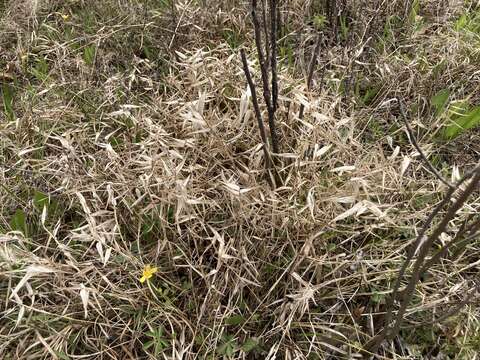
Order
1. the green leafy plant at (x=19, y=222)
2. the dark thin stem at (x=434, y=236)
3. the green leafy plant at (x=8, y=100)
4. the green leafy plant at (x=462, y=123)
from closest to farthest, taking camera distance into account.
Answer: the dark thin stem at (x=434, y=236) → the green leafy plant at (x=19, y=222) → the green leafy plant at (x=462, y=123) → the green leafy plant at (x=8, y=100)

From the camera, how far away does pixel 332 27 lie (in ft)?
7.37

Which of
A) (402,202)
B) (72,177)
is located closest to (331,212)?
(402,202)

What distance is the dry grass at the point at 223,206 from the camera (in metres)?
1.56

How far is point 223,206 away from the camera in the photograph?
1.72 m

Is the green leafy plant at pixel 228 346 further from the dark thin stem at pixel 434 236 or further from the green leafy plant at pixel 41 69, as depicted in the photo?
the green leafy plant at pixel 41 69

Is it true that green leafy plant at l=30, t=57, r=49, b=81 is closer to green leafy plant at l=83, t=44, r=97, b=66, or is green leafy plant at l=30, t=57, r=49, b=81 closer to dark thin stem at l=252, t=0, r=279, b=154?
green leafy plant at l=83, t=44, r=97, b=66

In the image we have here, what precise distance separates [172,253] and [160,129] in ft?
1.54

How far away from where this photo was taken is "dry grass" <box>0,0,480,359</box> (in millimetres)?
1558

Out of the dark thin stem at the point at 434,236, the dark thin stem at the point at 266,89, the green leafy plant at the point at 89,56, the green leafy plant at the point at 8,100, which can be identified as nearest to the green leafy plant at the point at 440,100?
the dark thin stem at the point at 266,89

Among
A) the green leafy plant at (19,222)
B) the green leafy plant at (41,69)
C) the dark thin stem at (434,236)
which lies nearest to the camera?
the dark thin stem at (434,236)

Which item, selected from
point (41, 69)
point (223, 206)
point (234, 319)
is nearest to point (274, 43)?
point (223, 206)

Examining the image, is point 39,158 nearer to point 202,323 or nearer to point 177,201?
point 177,201

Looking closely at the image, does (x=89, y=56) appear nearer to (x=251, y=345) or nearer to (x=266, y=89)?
(x=266, y=89)

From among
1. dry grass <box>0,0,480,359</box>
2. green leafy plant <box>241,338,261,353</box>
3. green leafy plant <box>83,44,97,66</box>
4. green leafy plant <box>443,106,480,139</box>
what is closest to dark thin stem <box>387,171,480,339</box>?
dry grass <box>0,0,480,359</box>
